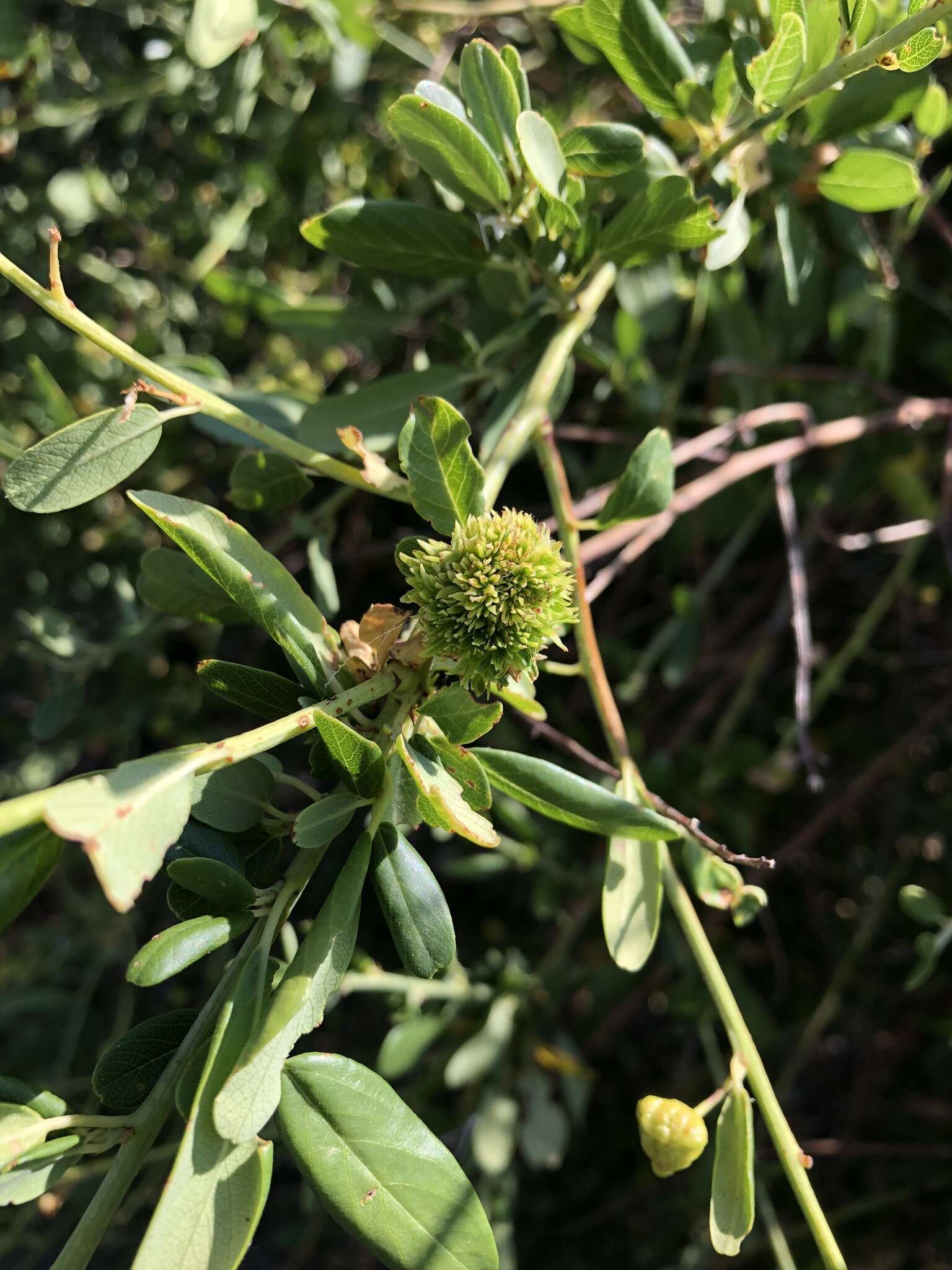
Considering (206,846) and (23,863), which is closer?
(23,863)

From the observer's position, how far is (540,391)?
2.54 feet

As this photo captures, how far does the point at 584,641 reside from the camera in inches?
30.9

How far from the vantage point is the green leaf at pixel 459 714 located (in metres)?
0.62

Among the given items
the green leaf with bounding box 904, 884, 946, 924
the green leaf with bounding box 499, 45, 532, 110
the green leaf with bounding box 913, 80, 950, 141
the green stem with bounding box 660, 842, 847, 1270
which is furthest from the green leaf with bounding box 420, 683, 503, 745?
the green leaf with bounding box 913, 80, 950, 141

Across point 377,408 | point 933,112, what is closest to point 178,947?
point 377,408

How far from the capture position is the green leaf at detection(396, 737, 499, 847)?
0.58m

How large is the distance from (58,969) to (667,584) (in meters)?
1.08

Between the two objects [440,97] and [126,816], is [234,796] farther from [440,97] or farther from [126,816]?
[440,97]

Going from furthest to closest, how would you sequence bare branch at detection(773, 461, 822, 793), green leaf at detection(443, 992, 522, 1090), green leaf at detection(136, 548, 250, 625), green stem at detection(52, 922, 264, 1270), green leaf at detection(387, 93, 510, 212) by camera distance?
green leaf at detection(443, 992, 522, 1090) < bare branch at detection(773, 461, 822, 793) < green leaf at detection(136, 548, 250, 625) < green leaf at detection(387, 93, 510, 212) < green stem at detection(52, 922, 264, 1270)

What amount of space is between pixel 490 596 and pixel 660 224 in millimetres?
343

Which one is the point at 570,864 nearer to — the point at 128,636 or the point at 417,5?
the point at 128,636

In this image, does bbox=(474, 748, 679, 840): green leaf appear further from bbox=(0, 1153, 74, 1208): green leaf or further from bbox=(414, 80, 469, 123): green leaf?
bbox=(414, 80, 469, 123): green leaf

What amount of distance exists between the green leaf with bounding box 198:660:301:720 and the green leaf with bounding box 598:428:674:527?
0.32 metres

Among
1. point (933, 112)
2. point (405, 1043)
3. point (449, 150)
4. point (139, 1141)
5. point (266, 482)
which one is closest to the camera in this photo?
point (139, 1141)
